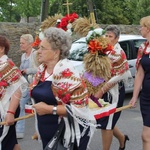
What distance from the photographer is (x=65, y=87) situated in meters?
2.86

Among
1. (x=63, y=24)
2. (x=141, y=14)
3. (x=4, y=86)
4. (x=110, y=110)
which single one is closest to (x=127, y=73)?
(x=110, y=110)

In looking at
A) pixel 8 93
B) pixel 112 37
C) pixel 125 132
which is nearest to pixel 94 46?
pixel 112 37

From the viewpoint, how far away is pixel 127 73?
4.58 meters

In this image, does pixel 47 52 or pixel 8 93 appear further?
pixel 8 93

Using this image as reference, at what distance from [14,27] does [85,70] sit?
26.5 feet

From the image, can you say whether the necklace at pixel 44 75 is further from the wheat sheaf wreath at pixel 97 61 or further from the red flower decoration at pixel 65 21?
the wheat sheaf wreath at pixel 97 61

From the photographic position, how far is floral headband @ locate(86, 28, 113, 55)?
4.03 m

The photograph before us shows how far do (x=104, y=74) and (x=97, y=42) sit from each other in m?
0.42

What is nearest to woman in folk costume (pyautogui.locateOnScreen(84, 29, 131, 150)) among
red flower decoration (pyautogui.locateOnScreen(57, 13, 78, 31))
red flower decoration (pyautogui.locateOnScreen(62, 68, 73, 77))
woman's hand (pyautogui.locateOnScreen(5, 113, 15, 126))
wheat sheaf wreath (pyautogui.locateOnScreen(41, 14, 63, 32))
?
red flower decoration (pyautogui.locateOnScreen(57, 13, 78, 31))

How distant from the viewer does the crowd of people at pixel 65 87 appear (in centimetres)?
289

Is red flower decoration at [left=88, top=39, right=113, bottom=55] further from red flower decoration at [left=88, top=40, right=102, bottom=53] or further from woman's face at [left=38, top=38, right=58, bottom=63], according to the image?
woman's face at [left=38, top=38, right=58, bottom=63]

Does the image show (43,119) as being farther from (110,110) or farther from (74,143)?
(110,110)

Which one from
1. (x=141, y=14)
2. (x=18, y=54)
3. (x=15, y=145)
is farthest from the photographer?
(x=141, y=14)

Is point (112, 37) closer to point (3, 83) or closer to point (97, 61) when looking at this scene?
point (97, 61)
